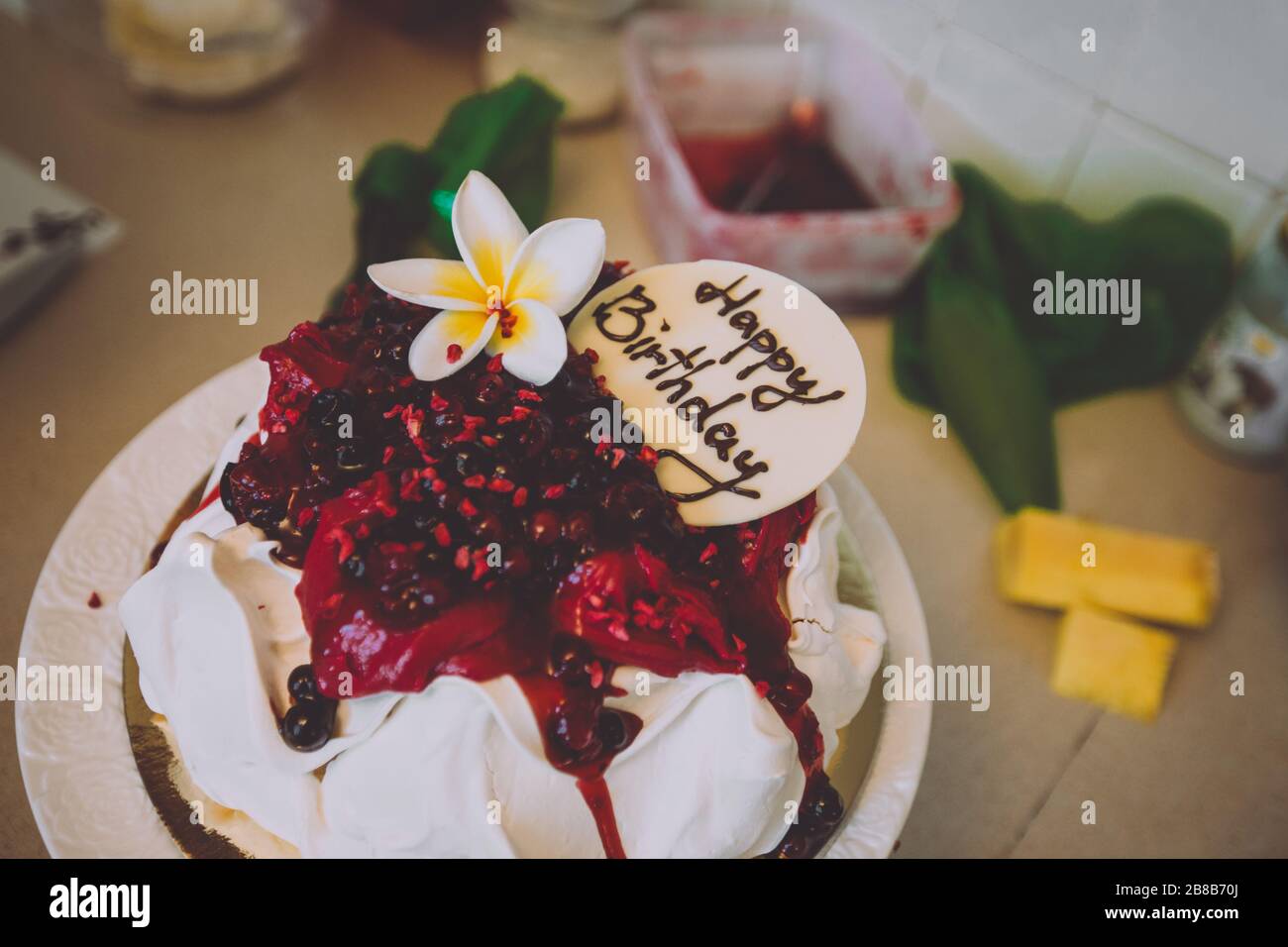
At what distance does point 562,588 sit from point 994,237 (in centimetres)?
112

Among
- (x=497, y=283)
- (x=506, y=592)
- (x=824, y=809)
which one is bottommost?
(x=824, y=809)

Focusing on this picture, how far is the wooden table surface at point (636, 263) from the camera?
3.93ft

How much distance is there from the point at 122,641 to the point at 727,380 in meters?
0.68

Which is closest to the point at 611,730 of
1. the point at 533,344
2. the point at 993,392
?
the point at 533,344

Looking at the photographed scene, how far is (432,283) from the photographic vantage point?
0.92 meters

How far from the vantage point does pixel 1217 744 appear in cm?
127

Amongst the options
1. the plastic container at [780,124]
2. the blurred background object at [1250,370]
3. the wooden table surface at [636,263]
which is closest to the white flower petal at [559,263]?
the plastic container at [780,124]

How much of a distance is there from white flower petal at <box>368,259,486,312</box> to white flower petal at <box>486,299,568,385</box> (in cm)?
4

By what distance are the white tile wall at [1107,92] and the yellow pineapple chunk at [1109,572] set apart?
1.74 feet

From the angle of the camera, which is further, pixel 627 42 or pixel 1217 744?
pixel 627 42

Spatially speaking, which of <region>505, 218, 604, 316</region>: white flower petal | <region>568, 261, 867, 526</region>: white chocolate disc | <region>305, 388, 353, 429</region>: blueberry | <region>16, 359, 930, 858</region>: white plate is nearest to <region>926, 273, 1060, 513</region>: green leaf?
<region>16, 359, 930, 858</region>: white plate

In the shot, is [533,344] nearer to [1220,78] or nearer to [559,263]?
[559,263]
